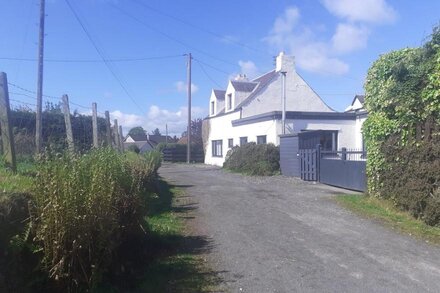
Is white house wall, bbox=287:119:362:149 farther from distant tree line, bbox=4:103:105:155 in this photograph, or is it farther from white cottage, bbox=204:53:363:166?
distant tree line, bbox=4:103:105:155

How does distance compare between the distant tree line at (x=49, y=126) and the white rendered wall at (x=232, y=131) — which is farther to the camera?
the white rendered wall at (x=232, y=131)

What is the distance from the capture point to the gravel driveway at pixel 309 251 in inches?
231

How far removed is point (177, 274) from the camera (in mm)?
6059

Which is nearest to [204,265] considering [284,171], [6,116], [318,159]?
[6,116]

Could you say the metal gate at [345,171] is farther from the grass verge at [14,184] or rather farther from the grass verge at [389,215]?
the grass verge at [14,184]

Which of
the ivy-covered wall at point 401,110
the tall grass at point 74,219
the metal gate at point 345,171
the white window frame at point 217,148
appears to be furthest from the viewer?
the white window frame at point 217,148

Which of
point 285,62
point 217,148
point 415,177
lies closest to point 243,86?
point 285,62

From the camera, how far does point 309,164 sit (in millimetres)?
21047

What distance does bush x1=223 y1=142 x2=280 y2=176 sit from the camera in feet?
80.6

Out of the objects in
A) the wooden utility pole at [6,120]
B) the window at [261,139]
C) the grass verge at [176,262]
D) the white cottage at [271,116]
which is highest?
the white cottage at [271,116]

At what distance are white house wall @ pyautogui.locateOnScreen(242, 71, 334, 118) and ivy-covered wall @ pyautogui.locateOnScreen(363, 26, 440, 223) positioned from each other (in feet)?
66.6

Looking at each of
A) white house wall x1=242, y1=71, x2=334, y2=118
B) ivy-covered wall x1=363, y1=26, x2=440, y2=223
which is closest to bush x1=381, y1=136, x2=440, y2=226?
ivy-covered wall x1=363, y1=26, x2=440, y2=223

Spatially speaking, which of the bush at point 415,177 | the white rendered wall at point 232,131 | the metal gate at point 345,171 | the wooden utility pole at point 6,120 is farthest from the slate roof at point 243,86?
the wooden utility pole at point 6,120

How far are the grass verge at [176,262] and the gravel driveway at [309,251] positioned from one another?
0.25 meters
